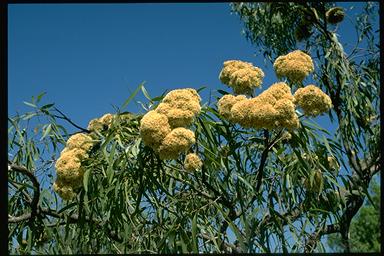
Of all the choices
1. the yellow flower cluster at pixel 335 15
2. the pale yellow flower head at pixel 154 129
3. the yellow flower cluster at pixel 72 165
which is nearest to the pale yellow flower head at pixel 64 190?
the yellow flower cluster at pixel 72 165

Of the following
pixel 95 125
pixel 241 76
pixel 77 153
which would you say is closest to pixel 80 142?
pixel 77 153

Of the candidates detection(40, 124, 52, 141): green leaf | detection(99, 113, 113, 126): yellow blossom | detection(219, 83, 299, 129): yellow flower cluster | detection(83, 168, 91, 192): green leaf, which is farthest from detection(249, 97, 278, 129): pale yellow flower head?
detection(40, 124, 52, 141): green leaf

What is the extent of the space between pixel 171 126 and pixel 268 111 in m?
0.21

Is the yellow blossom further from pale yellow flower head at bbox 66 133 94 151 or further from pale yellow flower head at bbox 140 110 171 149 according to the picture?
pale yellow flower head at bbox 140 110 171 149

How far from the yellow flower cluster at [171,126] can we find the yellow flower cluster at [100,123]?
1.16 ft

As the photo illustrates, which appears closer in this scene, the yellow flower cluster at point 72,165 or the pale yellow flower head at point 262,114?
the pale yellow flower head at point 262,114

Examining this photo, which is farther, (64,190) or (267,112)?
(64,190)

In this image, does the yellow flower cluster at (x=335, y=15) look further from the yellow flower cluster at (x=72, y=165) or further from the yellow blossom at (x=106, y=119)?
the yellow flower cluster at (x=72, y=165)

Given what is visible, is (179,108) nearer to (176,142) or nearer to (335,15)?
(176,142)

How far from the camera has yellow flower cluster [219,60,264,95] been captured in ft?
4.49

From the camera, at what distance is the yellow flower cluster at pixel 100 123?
1593 mm

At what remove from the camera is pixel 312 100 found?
4.13 ft

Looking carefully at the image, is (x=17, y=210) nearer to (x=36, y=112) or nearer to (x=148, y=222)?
(x=36, y=112)

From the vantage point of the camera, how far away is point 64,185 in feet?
4.64
